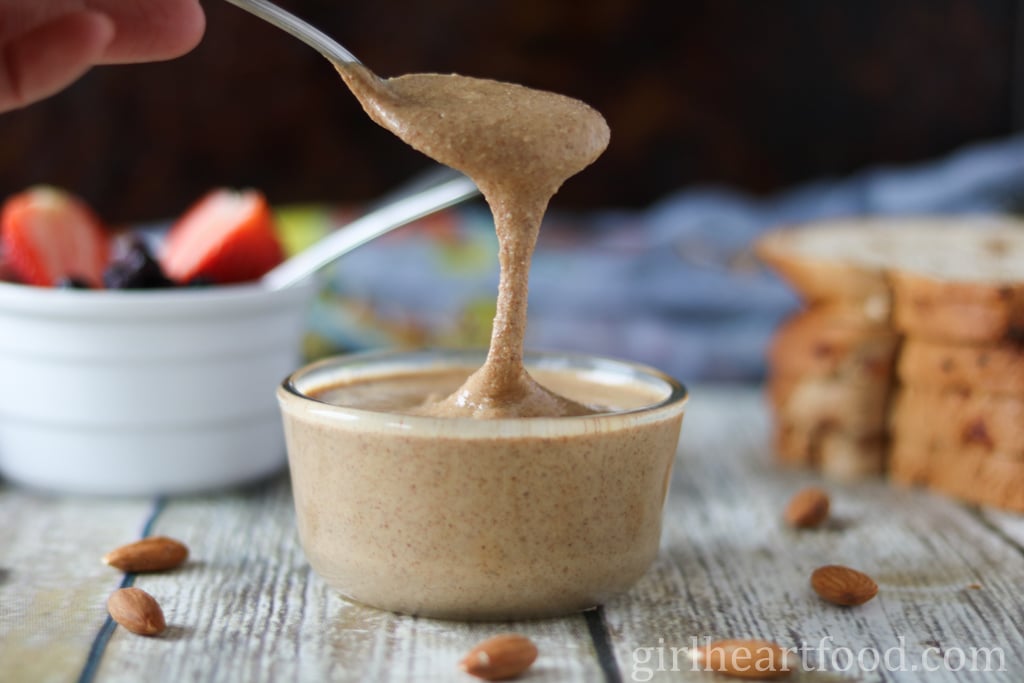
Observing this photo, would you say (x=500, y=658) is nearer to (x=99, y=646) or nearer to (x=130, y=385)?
(x=99, y=646)

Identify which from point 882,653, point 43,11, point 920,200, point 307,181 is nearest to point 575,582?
point 882,653

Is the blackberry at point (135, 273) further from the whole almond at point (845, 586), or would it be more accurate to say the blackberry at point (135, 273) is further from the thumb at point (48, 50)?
the whole almond at point (845, 586)

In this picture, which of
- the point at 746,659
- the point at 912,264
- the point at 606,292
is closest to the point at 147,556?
the point at 746,659

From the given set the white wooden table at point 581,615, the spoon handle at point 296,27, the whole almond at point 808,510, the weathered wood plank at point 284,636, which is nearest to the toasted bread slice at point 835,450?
the white wooden table at point 581,615

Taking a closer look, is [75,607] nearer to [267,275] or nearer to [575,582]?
[575,582]

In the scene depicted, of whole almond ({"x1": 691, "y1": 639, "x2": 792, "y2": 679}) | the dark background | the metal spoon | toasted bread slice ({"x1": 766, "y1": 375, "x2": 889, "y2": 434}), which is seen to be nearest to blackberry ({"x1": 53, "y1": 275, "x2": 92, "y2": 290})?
the metal spoon

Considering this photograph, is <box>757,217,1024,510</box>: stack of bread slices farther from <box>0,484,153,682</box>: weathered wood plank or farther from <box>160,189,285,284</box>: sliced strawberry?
<box>0,484,153,682</box>: weathered wood plank
